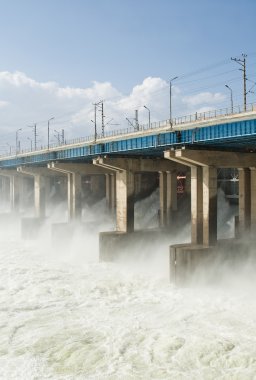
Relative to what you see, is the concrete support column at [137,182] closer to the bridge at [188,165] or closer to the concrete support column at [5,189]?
the bridge at [188,165]

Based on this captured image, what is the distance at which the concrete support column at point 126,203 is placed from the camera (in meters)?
45.4

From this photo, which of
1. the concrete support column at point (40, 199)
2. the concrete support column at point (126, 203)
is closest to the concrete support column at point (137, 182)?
the concrete support column at point (126, 203)

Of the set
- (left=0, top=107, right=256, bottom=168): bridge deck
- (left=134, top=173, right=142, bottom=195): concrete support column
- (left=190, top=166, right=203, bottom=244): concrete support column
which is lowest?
(left=190, top=166, right=203, bottom=244): concrete support column

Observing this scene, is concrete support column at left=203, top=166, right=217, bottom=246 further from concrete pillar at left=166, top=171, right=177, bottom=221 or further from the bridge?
concrete pillar at left=166, top=171, right=177, bottom=221

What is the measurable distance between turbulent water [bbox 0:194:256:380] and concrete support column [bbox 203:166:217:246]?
3921 mm

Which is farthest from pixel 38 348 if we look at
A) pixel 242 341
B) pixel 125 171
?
pixel 125 171

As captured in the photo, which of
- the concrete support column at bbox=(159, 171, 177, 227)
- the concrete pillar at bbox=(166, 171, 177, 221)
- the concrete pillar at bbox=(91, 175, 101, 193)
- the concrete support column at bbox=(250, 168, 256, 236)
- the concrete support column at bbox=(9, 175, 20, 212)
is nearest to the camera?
the concrete support column at bbox=(250, 168, 256, 236)

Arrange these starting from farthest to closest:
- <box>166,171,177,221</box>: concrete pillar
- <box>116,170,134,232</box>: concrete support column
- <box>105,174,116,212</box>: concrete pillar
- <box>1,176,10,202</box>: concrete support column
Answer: <box>1,176,10,202</box>: concrete support column < <box>105,174,116,212</box>: concrete pillar < <box>166,171,177,221</box>: concrete pillar < <box>116,170,134,232</box>: concrete support column

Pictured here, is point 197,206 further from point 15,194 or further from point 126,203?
point 15,194

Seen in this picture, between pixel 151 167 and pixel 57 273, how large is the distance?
16.6 metres

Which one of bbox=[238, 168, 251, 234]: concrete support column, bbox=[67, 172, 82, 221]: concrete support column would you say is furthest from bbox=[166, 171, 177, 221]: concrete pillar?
bbox=[67, 172, 82, 221]: concrete support column

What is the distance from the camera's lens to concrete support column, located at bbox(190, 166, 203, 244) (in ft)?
118

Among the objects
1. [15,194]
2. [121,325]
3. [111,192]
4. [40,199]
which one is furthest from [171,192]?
[15,194]

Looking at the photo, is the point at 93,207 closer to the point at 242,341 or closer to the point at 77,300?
the point at 77,300
